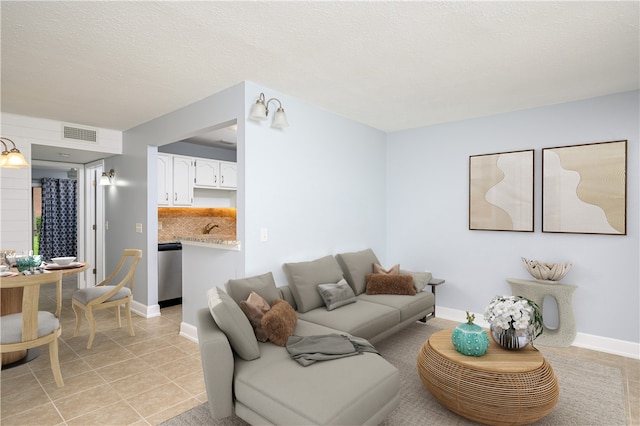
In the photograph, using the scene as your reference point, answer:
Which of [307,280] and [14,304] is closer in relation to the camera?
[14,304]

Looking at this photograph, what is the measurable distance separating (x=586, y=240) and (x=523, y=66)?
205 cm

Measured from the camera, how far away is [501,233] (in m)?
4.21

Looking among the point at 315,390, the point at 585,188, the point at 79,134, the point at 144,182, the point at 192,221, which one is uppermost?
the point at 79,134

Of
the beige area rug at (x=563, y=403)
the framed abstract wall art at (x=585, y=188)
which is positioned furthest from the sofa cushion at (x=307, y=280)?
the framed abstract wall art at (x=585, y=188)

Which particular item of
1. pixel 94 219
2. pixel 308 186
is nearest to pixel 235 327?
pixel 308 186

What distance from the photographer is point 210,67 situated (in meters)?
2.89

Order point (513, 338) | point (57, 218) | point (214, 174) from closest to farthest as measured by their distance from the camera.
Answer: point (513, 338) → point (214, 174) → point (57, 218)

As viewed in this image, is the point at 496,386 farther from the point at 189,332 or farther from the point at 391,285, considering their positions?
the point at 189,332

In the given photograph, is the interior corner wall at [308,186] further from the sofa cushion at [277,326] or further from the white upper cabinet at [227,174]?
the white upper cabinet at [227,174]

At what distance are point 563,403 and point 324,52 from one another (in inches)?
125

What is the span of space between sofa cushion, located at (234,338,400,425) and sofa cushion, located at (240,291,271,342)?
233mm

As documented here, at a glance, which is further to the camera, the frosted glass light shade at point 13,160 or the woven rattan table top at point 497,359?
the frosted glass light shade at point 13,160

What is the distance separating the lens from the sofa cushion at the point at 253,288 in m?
2.80

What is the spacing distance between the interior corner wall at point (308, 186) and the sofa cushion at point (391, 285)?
64 centimetres
